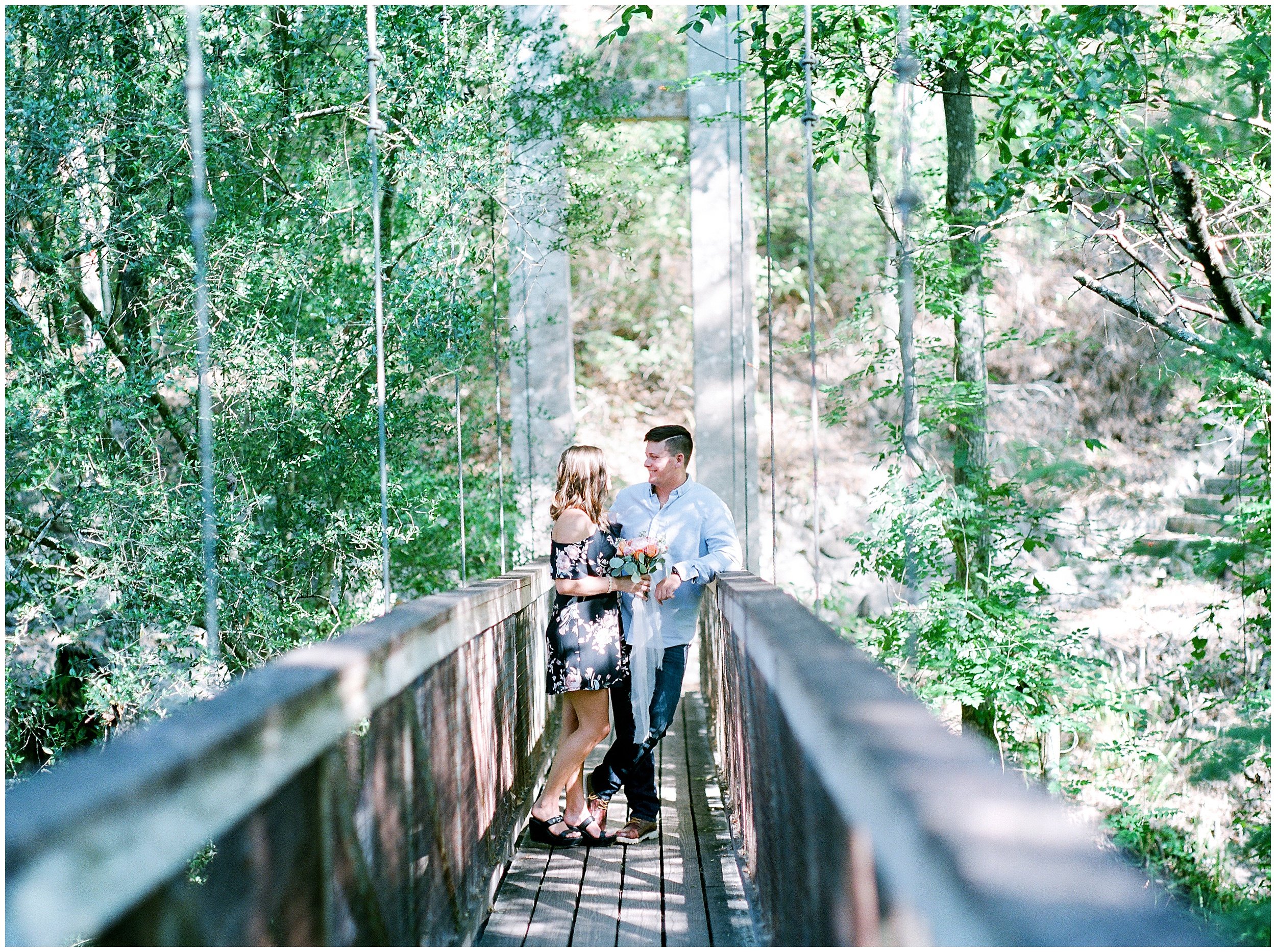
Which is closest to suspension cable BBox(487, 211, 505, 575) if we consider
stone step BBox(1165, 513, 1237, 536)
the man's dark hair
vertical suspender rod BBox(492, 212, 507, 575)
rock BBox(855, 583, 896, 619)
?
vertical suspender rod BBox(492, 212, 507, 575)

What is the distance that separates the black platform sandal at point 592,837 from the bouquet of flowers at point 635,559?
653mm

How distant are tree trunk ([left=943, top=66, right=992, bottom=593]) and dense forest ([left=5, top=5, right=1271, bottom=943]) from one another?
2 cm

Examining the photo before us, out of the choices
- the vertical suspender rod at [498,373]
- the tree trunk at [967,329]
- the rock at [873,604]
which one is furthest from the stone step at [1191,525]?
the vertical suspender rod at [498,373]

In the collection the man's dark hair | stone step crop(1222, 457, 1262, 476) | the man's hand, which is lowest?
the man's hand

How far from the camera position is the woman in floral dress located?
2.82m

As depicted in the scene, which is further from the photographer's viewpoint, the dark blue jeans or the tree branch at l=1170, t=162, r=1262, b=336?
the tree branch at l=1170, t=162, r=1262, b=336

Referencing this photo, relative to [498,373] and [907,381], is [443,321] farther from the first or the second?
[907,381]

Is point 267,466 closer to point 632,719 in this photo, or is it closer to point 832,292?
point 632,719

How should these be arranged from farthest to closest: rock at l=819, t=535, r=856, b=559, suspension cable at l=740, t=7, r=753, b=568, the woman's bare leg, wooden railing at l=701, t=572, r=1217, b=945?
1. rock at l=819, t=535, r=856, b=559
2. suspension cable at l=740, t=7, r=753, b=568
3. the woman's bare leg
4. wooden railing at l=701, t=572, r=1217, b=945

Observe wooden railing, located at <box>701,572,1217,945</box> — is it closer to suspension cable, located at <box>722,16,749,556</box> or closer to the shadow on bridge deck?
the shadow on bridge deck

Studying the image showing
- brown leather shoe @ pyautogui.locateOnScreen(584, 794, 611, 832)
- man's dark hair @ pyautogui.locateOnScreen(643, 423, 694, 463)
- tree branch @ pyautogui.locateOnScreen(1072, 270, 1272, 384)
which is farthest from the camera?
tree branch @ pyautogui.locateOnScreen(1072, 270, 1272, 384)

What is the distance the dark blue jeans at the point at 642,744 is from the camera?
304 centimetres

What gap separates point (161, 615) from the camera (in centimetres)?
441

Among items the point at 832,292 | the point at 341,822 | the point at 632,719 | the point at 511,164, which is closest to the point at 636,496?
the point at 632,719
